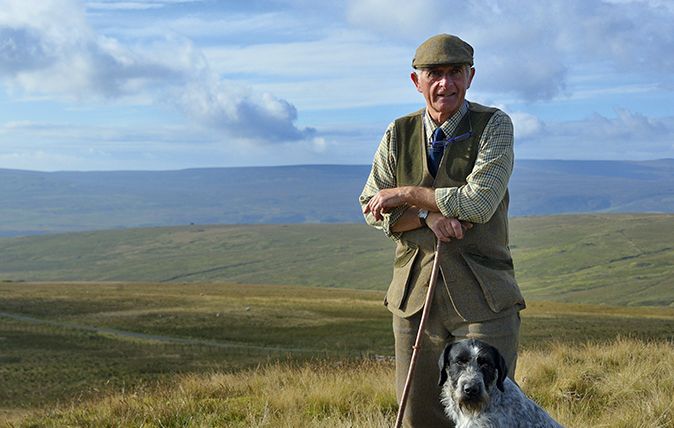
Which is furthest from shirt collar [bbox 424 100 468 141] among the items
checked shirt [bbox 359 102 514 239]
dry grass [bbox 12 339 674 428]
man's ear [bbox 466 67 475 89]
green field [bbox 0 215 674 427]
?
green field [bbox 0 215 674 427]

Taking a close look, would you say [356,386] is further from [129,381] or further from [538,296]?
[538,296]

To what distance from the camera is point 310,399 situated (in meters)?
8.36

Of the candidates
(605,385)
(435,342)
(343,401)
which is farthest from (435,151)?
(605,385)

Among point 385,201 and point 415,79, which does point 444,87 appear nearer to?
point 415,79

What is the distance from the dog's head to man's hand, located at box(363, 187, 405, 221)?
1064mm

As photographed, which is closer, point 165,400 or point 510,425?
point 510,425

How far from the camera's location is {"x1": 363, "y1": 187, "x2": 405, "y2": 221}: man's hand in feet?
17.4

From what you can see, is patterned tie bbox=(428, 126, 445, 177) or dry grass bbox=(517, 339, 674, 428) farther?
dry grass bbox=(517, 339, 674, 428)

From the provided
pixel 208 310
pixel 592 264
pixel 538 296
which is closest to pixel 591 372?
pixel 208 310

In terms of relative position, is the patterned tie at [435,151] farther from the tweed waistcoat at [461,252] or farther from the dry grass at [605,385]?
the dry grass at [605,385]

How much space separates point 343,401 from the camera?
8.39 m

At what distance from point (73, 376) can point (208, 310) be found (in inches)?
1080

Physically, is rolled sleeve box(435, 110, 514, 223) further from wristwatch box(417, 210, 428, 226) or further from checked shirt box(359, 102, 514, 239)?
wristwatch box(417, 210, 428, 226)

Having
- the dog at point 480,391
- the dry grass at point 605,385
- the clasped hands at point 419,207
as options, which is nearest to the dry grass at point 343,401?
the dry grass at point 605,385
